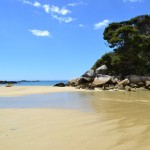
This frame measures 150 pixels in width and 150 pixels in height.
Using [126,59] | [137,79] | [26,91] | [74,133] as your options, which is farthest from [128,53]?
[74,133]

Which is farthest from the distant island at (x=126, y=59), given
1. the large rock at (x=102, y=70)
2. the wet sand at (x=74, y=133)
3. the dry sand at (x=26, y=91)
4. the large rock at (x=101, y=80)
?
the wet sand at (x=74, y=133)

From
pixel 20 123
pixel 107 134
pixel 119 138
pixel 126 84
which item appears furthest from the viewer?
pixel 126 84

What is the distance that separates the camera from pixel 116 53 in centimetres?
4397

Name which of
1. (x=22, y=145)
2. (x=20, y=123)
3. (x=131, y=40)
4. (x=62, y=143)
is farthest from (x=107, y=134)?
(x=131, y=40)

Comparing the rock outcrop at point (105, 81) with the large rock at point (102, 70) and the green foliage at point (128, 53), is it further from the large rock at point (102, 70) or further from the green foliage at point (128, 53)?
the green foliage at point (128, 53)

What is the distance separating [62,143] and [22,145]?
0.86 m

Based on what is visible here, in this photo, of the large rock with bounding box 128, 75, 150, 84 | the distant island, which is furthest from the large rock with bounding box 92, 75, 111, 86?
the large rock with bounding box 128, 75, 150, 84

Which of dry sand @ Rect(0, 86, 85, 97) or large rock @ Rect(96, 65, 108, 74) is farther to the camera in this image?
large rock @ Rect(96, 65, 108, 74)

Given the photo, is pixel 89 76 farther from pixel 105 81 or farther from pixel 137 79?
pixel 137 79

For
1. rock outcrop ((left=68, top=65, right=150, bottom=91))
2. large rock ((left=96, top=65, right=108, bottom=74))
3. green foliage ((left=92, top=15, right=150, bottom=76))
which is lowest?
rock outcrop ((left=68, top=65, right=150, bottom=91))

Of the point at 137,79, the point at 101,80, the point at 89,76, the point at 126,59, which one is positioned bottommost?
the point at 101,80

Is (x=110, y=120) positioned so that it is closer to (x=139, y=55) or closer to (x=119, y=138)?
(x=119, y=138)

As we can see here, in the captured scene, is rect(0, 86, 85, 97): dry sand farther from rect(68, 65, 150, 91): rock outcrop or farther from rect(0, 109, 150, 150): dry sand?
rect(0, 109, 150, 150): dry sand

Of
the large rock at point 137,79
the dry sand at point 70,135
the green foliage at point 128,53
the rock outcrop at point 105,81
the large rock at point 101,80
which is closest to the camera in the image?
the dry sand at point 70,135
